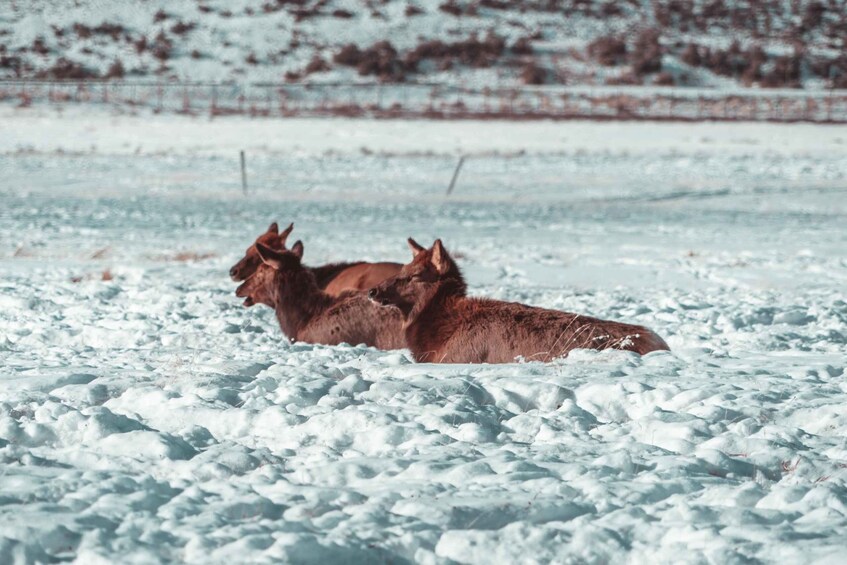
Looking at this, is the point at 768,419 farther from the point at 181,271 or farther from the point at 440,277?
the point at 181,271

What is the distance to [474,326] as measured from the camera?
8281 mm

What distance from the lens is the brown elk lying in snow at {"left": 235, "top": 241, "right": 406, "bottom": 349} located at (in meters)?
9.55

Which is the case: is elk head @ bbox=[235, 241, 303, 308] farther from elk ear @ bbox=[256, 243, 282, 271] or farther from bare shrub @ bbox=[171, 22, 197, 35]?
bare shrub @ bbox=[171, 22, 197, 35]

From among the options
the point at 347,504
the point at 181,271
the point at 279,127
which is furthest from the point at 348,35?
the point at 347,504

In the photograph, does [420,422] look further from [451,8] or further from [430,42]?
[451,8]

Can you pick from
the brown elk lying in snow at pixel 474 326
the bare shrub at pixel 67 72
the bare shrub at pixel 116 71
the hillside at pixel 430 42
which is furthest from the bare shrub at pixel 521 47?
the brown elk lying in snow at pixel 474 326

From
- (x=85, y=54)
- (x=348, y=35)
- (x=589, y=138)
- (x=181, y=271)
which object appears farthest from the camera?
(x=348, y=35)

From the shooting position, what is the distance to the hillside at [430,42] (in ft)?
196

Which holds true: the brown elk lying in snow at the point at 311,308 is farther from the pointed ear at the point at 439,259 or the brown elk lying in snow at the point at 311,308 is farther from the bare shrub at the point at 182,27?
the bare shrub at the point at 182,27

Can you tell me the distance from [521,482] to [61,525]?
7.00ft

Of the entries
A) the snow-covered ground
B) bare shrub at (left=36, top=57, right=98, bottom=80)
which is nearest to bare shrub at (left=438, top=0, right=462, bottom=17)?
bare shrub at (left=36, top=57, right=98, bottom=80)

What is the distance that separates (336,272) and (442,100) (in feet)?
141

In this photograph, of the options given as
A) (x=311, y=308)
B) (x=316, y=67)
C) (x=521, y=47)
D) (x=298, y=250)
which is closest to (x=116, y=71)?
(x=316, y=67)

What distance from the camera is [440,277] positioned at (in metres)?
8.87
